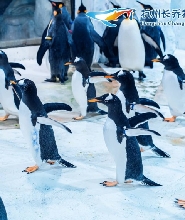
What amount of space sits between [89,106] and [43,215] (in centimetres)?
192

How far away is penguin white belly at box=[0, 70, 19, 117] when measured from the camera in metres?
3.80

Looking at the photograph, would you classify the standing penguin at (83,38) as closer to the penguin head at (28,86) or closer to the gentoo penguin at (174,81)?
the gentoo penguin at (174,81)

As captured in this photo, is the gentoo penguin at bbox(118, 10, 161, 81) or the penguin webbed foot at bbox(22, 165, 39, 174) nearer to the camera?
the penguin webbed foot at bbox(22, 165, 39, 174)

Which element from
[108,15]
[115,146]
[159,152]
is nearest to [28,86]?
[115,146]

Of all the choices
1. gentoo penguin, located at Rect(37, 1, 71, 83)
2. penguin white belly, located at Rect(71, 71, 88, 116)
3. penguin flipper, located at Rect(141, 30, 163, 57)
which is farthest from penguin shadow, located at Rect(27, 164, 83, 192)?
penguin flipper, located at Rect(141, 30, 163, 57)

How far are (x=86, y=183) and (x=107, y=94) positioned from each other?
563mm

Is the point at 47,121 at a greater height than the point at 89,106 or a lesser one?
greater

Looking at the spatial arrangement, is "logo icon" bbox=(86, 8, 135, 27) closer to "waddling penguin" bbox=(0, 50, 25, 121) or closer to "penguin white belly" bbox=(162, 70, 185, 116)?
"penguin white belly" bbox=(162, 70, 185, 116)

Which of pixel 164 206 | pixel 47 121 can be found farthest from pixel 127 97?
pixel 164 206

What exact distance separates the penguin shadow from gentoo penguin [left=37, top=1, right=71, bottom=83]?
7.79 feet

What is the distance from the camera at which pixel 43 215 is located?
7.86 ft

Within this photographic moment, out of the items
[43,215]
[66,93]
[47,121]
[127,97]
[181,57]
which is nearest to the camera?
[43,215]

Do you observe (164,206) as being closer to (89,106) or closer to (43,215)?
(43,215)

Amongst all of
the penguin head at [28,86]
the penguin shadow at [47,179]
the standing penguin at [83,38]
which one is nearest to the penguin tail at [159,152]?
the penguin shadow at [47,179]
